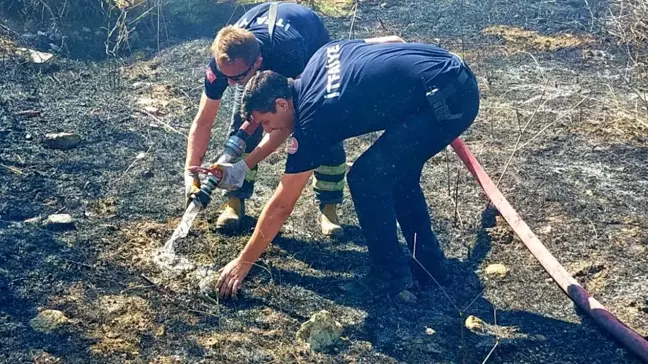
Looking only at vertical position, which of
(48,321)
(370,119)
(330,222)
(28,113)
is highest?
(370,119)

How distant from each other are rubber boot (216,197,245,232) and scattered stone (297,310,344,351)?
43.2 inches

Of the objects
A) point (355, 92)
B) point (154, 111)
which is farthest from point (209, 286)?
point (154, 111)

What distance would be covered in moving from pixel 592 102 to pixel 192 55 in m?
3.75

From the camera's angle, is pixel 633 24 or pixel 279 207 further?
pixel 633 24

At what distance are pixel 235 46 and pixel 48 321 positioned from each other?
1.61m

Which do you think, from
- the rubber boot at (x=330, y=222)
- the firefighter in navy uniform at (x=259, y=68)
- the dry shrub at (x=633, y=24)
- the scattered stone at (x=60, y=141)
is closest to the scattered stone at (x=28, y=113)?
the scattered stone at (x=60, y=141)

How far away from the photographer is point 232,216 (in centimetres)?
463

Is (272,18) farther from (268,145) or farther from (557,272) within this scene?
(557,272)

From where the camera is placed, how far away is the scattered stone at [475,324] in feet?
12.7

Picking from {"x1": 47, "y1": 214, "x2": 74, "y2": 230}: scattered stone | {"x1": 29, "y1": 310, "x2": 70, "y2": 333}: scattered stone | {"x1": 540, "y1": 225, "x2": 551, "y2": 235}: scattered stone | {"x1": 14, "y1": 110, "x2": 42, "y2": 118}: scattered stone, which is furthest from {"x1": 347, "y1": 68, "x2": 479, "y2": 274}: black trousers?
{"x1": 14, "y1": 110, "x2": 42, "y2": 118}: scattered stone

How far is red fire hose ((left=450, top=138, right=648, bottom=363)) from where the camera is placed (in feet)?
12.1

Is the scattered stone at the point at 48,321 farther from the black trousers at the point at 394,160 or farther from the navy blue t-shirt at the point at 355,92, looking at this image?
the black trousers at the point at 394,160

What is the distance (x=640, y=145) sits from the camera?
5836 millimetres

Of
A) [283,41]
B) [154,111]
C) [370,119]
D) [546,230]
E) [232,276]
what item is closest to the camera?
[370,119]
